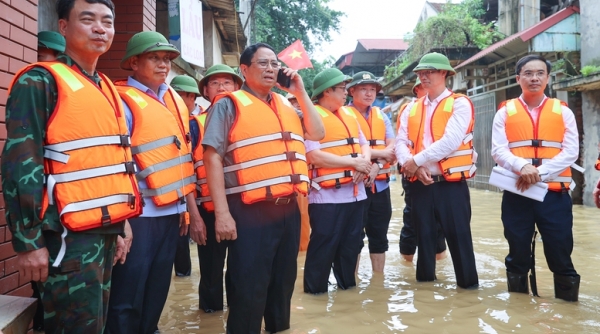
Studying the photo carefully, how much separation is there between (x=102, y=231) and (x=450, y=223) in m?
3.21

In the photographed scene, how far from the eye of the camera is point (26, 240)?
211 centimetres

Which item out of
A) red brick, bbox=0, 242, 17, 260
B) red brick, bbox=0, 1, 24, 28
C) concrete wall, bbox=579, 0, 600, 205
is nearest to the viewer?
red brick, bbox=0, 1, 24, 28

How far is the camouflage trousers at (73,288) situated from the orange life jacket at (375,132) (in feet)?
11.6

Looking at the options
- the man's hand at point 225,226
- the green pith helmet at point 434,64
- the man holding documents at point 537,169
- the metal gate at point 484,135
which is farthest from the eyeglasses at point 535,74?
the metal gate at point 484,135

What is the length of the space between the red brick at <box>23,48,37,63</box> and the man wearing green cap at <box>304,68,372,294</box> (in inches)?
88.1

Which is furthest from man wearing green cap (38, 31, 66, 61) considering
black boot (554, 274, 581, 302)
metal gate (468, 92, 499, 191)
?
metal gate (468, 92, 499, 191)

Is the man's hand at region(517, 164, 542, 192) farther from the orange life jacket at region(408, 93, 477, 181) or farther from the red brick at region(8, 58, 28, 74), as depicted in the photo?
the red brick at region(8, 58, 28, 74)

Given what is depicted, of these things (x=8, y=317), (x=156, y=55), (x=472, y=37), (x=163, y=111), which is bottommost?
(x=8, y=317)

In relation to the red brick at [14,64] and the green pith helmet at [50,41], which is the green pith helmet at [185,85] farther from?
the red brick at [14,64]

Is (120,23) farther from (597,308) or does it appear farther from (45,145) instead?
(597,308)

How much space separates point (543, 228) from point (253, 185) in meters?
2.57

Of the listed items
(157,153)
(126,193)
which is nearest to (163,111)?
(157,153)

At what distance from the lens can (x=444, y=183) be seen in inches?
185

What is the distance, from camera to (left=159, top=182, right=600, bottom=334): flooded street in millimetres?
3699
